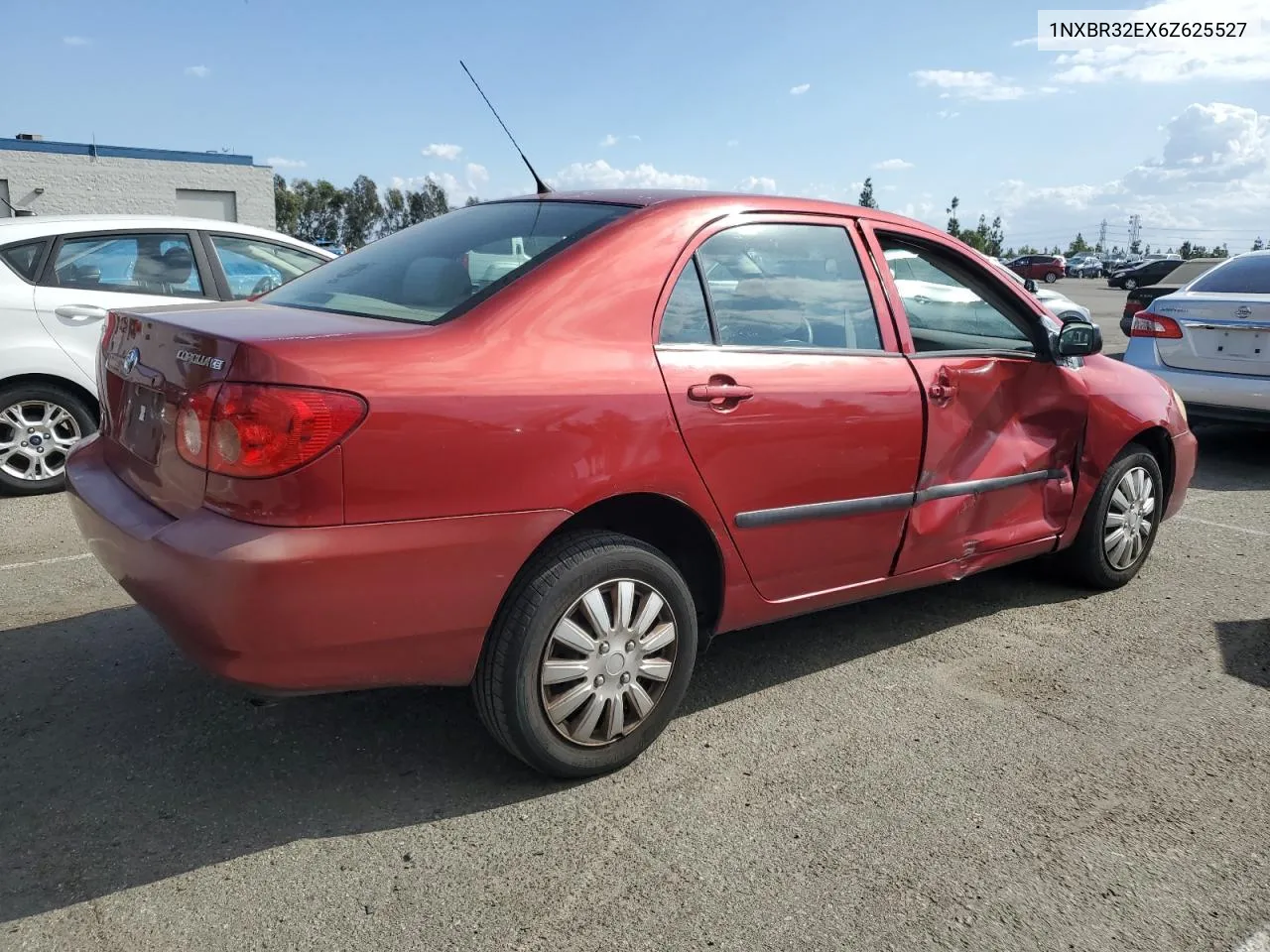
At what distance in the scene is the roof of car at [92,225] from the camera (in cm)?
624

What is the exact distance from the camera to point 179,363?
2.66 meters

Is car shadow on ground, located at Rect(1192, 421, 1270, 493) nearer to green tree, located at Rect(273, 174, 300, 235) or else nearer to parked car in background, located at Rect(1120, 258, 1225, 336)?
parked car in background, located at Rect(1120, 258, 1225, 336)

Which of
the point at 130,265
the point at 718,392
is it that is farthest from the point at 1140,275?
the point at 718,392

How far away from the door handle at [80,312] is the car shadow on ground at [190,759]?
9.26 feet

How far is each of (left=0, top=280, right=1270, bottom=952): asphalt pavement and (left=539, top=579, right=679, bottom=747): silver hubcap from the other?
0.21 m

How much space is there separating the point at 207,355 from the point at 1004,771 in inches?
97.7

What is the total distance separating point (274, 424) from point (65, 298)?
184 inches

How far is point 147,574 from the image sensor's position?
2611 mm

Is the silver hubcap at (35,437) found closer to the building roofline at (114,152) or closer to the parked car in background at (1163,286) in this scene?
the parked car in background at (1163,286)

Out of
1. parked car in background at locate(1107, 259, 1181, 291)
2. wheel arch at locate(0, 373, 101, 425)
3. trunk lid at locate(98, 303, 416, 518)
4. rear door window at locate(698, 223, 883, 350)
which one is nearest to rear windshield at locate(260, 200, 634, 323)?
trunk lid at locate(98, 303, 416, 518)

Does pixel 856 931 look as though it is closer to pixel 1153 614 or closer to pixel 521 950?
pixel 521 950

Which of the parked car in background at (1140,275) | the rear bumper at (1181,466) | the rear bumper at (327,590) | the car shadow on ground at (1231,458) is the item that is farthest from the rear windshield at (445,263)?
the parked car in background at (1140,275)

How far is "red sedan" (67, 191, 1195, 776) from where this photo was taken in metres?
2.45

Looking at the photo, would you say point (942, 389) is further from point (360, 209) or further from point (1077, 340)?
point (360, 209)
